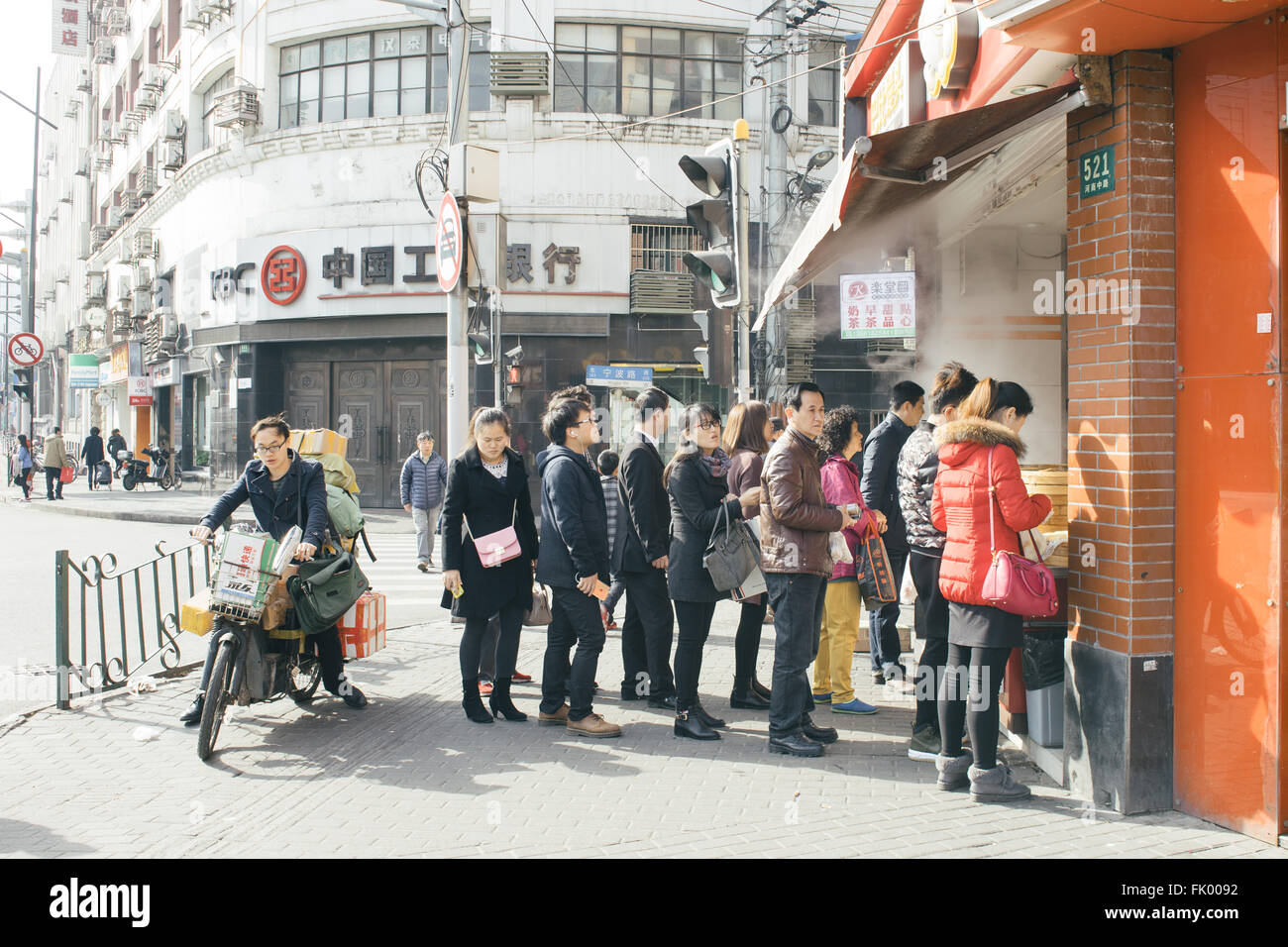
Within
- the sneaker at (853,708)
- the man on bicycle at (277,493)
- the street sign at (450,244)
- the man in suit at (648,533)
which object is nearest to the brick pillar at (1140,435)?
the sneaker at (853,708)

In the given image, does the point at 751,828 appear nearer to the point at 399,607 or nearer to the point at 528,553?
the point at 528,553

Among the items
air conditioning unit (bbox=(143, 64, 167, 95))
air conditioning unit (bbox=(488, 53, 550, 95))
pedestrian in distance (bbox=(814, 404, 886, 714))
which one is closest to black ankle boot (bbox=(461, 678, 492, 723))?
pedestrian in distance (bbox=(814, 404, 886, 714))

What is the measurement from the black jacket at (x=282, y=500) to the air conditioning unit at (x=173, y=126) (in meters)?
22.7

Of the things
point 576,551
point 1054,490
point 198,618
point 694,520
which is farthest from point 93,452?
point 1054,490

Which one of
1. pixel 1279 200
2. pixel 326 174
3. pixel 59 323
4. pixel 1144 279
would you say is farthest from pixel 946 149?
pixel 59 323

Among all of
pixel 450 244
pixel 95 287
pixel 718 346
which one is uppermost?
pixel 95 287

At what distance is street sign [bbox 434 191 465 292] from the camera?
901 centimetres

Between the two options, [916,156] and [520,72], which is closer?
[916,156]

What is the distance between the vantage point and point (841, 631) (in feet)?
20.7

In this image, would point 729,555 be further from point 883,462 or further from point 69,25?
point 69,25

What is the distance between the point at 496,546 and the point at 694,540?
1.14m

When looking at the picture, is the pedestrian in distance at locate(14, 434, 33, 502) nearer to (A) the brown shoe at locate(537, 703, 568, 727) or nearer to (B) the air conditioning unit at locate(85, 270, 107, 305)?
(B) the air conditioning unit at locate(85, 270, 107, 305)

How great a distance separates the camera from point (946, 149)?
538cm

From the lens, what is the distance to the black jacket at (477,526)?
591cm
